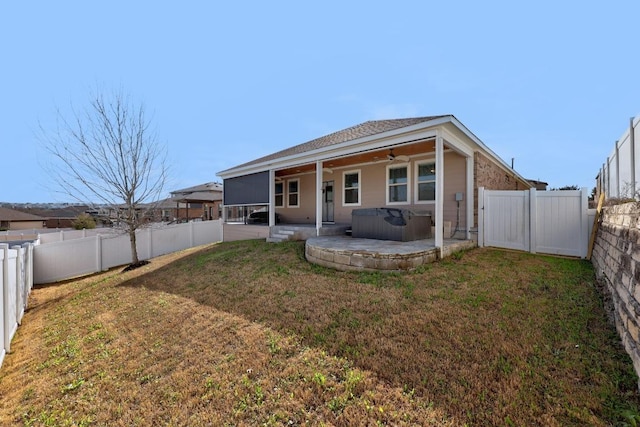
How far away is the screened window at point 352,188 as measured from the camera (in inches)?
411

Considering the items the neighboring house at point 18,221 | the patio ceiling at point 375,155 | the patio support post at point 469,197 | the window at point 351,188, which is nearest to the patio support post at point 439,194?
the patio ceiling at point 375,155

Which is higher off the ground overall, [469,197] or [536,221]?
[469,197]

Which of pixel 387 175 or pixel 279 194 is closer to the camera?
pixel 387 175

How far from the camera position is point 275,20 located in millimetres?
9766

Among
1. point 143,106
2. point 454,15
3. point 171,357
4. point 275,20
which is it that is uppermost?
point 275,20

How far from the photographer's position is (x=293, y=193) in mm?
12969

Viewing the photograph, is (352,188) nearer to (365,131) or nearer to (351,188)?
(351,188)

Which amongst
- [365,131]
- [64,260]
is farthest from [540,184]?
[64,260]

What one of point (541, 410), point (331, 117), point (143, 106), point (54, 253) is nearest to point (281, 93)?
point (331, 117)

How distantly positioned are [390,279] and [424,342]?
2007 mm

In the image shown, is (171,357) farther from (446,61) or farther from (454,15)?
(446,61)

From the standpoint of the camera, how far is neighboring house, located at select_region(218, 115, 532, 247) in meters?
6.59

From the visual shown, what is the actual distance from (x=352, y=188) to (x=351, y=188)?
0.05 m

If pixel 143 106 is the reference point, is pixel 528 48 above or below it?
above
